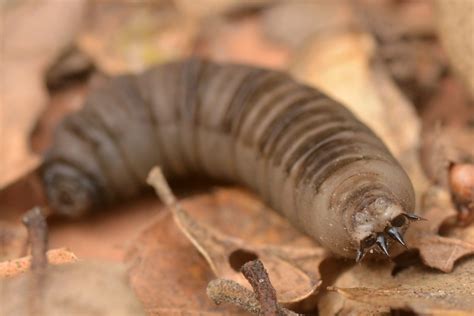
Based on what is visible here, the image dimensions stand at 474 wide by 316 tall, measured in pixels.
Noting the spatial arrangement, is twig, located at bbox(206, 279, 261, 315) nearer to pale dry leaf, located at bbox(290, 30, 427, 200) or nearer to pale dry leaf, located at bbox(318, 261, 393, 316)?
pale dry leaf, located at bbox(318, 261, 393, 316)

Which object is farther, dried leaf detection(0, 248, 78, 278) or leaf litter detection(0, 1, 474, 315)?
leaf litter detection(0, 1, 474, 315)

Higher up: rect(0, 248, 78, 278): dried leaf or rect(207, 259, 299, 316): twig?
rect(0, 248, 78, 278): dried leaf

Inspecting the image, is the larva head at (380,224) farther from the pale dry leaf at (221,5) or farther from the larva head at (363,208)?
the pale dry leaf at (221,5)

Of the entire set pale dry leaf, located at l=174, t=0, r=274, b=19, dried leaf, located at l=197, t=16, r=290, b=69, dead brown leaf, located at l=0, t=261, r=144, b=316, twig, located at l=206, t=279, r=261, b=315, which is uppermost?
pale dry leaf, located at l=174, t=0, r=274, b=19

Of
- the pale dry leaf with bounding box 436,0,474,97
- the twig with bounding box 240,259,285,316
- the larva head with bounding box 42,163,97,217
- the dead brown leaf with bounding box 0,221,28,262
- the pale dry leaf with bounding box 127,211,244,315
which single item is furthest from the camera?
the larva head with bounding box 42,163,97,217

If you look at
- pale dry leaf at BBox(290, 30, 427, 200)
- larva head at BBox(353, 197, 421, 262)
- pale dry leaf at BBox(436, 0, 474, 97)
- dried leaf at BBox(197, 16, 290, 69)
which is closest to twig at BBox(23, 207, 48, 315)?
larva head at BBox(353, 197, 421, 262)

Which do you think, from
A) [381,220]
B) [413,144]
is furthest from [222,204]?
[381,220]

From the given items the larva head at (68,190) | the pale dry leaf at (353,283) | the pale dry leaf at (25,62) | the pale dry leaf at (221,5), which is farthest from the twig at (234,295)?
the pale dry leaf at (221,5)
